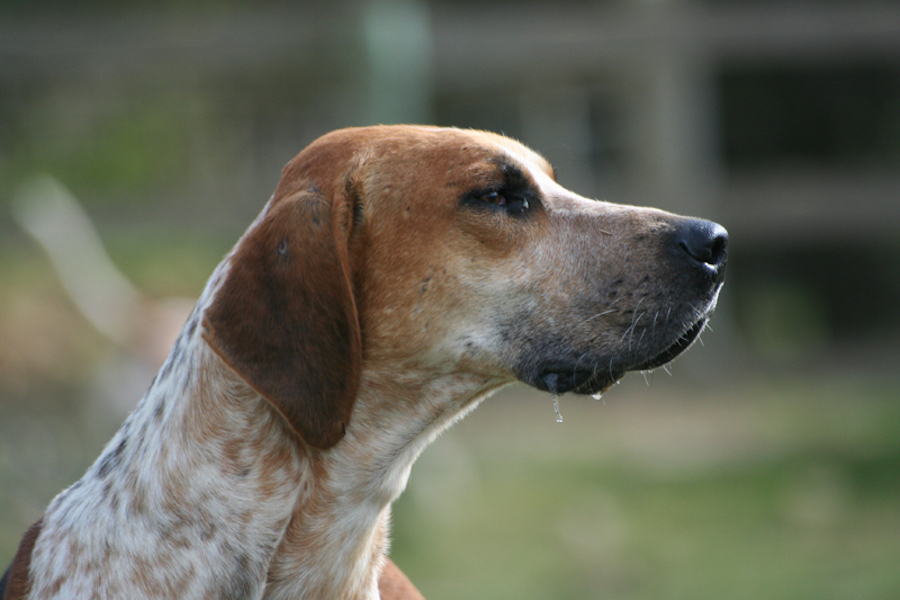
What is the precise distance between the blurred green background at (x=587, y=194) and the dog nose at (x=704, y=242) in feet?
8.98

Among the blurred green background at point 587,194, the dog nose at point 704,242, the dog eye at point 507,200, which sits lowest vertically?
the blurred green background at point 587,194

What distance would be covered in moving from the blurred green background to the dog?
2101 mm

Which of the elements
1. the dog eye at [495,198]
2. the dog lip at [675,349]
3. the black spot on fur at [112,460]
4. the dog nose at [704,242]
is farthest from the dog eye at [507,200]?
the black spot on fur at [112,460]

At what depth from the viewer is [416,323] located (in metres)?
2.54

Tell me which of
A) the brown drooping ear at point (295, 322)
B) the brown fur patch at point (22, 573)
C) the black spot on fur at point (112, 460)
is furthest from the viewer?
the black spot on fur at point (112, 460)

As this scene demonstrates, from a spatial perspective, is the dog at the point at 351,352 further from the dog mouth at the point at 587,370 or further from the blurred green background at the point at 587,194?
the blurred green background at the point at 587,194

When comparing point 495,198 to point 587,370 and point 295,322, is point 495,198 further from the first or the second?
point 295,322

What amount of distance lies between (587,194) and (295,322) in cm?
642

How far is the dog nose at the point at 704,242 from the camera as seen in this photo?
99.0 inches

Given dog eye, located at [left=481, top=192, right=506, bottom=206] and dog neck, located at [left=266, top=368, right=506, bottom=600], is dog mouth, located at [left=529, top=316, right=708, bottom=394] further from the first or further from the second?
dog eye, located at [left=481, top=192, right=506, bottom=206]

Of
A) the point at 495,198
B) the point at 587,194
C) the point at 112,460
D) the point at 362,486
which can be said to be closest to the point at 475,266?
the point at 495,198

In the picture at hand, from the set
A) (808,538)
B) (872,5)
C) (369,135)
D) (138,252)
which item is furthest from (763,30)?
(369,135)

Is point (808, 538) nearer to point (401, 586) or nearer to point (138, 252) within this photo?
point (401, 586)

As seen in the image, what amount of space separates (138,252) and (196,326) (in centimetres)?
500
